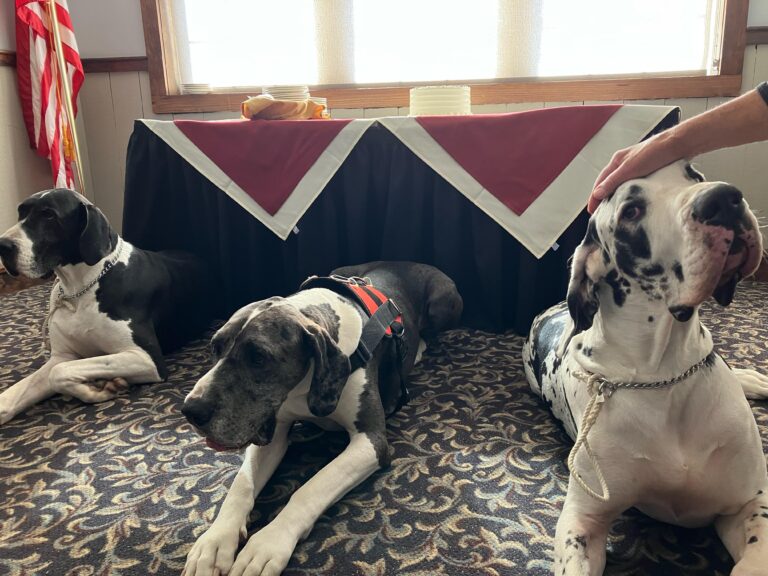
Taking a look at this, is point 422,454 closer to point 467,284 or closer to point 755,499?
point 755,499

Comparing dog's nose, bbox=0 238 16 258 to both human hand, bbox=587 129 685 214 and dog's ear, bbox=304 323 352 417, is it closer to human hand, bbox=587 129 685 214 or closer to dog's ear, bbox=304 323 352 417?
dog's ear, bbox=304 323 352 417

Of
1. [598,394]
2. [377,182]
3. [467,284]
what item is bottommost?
[467,284]

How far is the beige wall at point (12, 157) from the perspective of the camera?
4395 mm

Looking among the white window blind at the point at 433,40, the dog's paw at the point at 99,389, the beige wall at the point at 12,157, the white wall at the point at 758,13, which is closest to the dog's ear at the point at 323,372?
the dog's paw at the point at 99,389

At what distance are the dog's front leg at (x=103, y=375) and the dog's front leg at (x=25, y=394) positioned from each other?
0.06m

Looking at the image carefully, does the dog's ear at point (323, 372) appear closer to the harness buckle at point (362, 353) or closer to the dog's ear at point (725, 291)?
the harness buckle at point (362, 353)

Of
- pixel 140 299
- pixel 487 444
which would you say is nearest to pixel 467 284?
pixel 487 444

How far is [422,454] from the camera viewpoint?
1873mm

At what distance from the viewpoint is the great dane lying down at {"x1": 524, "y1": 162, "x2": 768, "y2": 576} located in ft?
3.78

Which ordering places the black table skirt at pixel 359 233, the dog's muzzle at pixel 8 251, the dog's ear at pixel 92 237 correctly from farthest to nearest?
the black table skirt at pixel 359 233
the dog's ear at pixel 92 237
the dog's muzzle at pixel 8 251

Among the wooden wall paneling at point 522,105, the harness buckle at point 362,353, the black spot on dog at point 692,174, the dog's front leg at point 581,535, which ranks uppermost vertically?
the wooden wall paneling at point 522,105

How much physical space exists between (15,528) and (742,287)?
3.97 m

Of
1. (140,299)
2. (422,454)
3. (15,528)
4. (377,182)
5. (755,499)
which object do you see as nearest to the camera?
(755,499)

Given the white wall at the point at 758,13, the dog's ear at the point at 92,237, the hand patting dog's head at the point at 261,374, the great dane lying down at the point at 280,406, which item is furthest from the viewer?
the white wall at the point at 758,13
